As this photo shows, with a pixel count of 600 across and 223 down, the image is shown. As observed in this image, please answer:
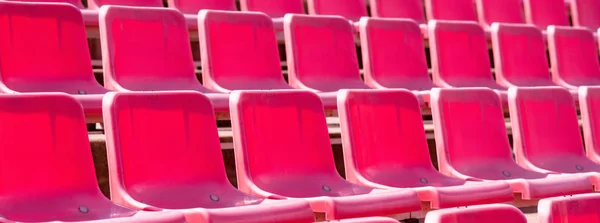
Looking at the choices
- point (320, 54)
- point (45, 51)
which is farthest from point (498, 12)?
point (45, 51)

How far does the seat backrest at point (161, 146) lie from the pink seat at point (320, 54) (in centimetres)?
33

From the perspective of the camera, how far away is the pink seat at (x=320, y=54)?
1147 millimetres

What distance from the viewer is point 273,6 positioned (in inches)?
54.2

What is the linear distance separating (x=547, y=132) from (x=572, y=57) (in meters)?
0.37

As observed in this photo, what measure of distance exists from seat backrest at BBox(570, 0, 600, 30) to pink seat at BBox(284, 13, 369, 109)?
0.65 meters

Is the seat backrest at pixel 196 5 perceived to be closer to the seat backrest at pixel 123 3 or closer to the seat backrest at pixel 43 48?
the seat backrest at pixel 123 3

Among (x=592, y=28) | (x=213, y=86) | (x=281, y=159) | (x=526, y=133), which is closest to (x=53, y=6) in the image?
(x=213, y=86)

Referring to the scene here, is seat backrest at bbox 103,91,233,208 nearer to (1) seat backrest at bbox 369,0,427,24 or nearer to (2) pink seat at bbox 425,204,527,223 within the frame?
(2) pink seat at bbox 425,204,527,223

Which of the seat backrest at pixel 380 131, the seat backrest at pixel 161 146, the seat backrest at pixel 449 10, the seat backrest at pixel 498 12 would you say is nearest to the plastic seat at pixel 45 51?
the seat backrest at pixel 161 146

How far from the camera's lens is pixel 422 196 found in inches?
32.9

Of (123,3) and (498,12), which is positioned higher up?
(123,3)

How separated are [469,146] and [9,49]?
0.48m

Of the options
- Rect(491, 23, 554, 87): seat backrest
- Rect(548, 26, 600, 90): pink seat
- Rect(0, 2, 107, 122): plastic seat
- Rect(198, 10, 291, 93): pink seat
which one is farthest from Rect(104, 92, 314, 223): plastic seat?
Rect(548, 26, 600, 90): pink seat

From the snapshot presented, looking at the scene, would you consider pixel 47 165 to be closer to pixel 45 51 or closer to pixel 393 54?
pixel 45 51
